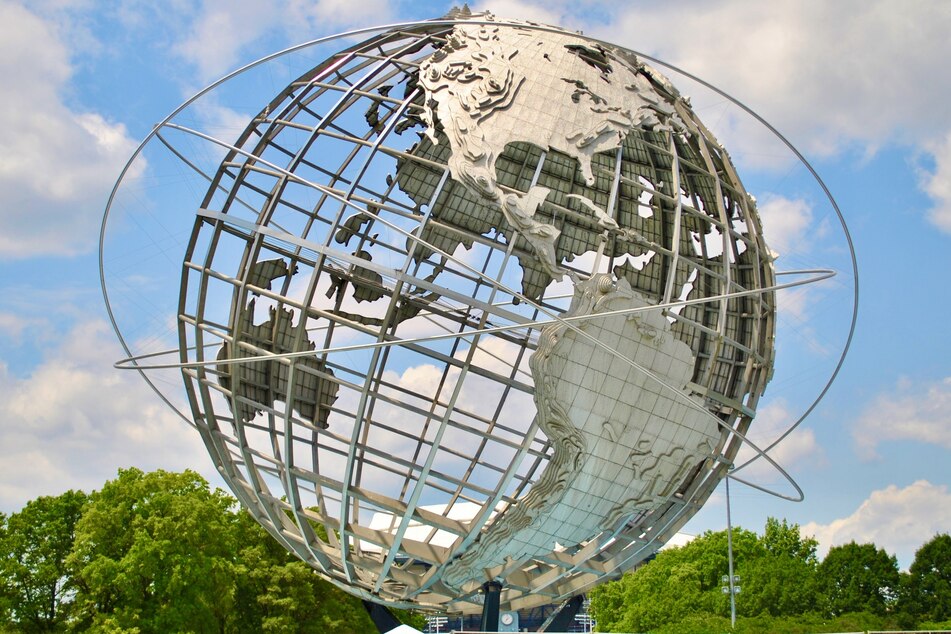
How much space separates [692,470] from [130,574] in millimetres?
14608

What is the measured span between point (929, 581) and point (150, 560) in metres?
24.8

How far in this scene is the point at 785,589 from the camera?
35031 millimetres

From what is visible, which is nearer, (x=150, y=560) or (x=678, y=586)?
(x=150, y=560)

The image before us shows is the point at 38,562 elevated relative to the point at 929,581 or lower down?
lower down

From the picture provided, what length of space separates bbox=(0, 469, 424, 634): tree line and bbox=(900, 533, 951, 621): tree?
20.2m

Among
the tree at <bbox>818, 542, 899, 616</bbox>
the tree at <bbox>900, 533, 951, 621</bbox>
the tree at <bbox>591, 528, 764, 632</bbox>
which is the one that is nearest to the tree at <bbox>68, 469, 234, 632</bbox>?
the tree at <bbox>591, 528, 764, 632</bbox>

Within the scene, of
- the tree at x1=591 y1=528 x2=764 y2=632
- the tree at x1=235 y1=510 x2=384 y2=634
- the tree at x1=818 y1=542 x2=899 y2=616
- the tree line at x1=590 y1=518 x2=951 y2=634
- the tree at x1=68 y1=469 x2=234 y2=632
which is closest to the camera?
the tree at x1=68 y1=469 x2=234 y2=632

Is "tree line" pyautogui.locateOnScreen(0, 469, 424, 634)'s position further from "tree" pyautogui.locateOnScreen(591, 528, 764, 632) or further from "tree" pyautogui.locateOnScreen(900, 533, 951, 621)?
"tree" pyautogui.locateOnScreen(900, 533, 951, 621)

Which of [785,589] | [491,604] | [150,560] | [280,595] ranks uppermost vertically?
[785,589]

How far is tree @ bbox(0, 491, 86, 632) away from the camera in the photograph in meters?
23.3

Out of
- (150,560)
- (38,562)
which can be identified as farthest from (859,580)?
(38,562)

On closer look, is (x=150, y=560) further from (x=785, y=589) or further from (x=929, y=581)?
(x=929, y=581)

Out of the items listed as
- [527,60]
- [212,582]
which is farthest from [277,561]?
[527,60]

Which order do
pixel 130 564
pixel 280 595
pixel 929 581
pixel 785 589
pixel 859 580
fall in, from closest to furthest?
pixel 130 564, pixel 280 595, pixel 929 581, pixel 859 580, pixel 785 589
